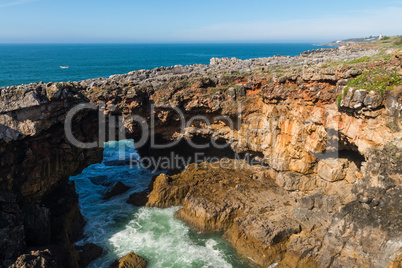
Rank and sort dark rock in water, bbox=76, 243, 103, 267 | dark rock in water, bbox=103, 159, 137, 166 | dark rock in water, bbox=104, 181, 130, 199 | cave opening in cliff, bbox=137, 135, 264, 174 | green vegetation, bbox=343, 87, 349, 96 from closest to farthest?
dark rock in water, bbox=76, 243, 103, 267
green vegetation, bbox=343, 87, 349, 96
dark rock in water, bbox=104, 181, 130, 199
cave opening in cliff, bbox=137, 135, 264, 174
dark rock in water, bbox=103, 159, 137, 166

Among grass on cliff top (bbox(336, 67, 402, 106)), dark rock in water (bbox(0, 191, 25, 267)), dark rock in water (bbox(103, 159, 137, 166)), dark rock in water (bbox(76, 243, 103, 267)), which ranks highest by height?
grass on cliff top (bbox(336, 67, 402, 106))

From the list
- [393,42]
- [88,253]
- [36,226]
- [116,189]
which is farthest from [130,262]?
[393,42]

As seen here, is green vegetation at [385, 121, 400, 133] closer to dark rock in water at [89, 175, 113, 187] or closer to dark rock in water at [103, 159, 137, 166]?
dark rock in water at [89, 175, 113, 187]

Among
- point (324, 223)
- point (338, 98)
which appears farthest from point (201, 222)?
point (338, 98)

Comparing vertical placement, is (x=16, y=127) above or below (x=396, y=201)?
above

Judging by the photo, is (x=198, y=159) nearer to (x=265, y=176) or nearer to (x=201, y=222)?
(x=265, y=176)

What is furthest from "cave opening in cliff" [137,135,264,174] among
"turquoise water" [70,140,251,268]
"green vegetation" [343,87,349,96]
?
"green vegetation" [343,87,349,96]
